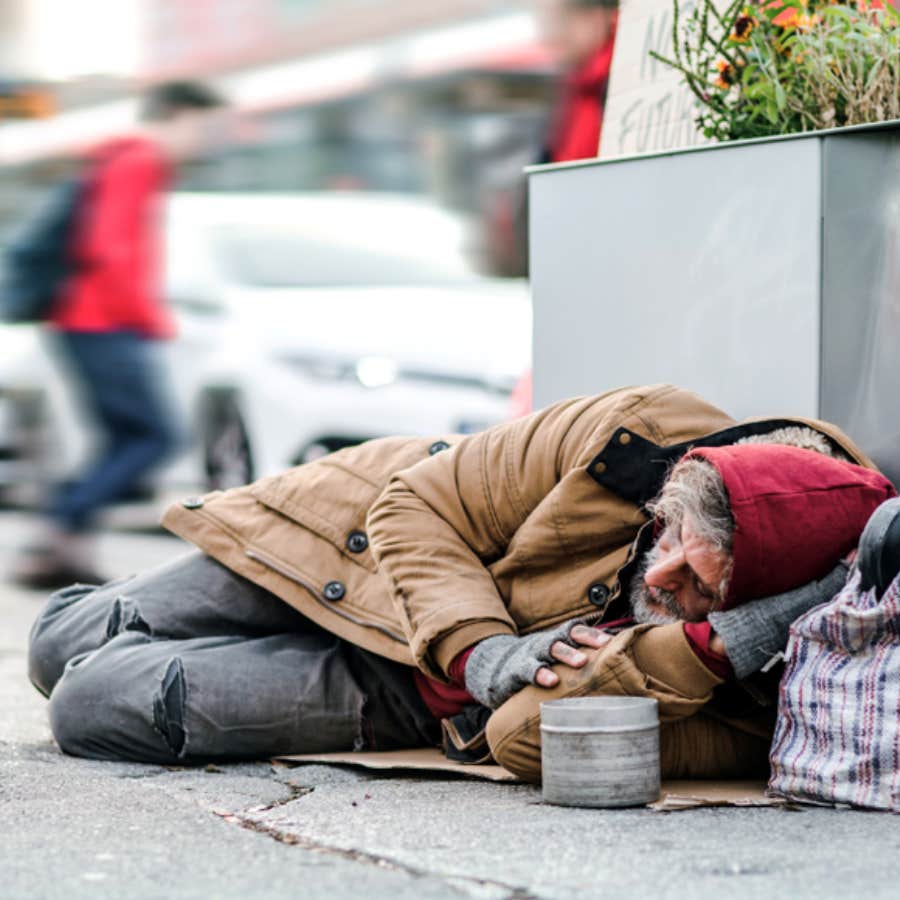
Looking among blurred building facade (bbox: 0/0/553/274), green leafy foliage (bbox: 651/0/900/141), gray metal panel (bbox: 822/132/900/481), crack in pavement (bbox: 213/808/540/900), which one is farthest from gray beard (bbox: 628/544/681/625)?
blurred building facade (bbox: 0/0/553/274)

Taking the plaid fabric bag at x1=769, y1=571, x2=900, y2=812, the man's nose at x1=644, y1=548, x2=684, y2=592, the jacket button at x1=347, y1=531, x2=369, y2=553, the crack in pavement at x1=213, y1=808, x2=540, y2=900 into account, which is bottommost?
the crack in pavement at x1=213, y1=808, x2=540, y2=900

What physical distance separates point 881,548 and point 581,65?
9.98ft

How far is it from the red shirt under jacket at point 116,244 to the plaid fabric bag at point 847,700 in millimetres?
4716

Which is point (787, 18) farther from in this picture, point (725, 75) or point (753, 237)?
point (753, 237)

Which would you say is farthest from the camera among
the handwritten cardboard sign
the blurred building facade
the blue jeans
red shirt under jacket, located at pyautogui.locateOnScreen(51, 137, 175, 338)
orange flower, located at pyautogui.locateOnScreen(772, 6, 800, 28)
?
the blurred building facade

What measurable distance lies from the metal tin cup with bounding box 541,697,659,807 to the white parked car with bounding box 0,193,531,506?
4.64 metres

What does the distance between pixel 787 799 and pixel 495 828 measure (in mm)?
540

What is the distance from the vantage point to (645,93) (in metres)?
4.89

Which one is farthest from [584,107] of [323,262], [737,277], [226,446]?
[226,446]

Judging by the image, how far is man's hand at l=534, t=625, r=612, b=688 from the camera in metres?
3.49

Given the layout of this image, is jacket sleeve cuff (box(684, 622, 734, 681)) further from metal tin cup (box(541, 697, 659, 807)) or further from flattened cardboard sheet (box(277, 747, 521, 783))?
flattened cardboard sheet (box(277, 747, 521, 783))

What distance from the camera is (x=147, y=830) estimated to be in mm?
3338

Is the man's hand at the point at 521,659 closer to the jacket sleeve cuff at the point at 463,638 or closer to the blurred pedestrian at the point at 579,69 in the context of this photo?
the jacket sleeve cuff at the point at 463,638

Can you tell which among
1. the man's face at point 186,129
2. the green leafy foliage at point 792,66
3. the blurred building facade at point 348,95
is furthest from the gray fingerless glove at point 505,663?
the blurred building facade at point 348,95
